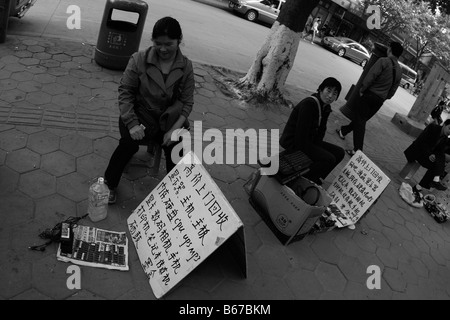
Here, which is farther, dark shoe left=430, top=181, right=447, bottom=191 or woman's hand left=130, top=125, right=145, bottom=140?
dark shoe left=430, top=181, right=447, bottom=191

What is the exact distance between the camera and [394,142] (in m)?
8.06

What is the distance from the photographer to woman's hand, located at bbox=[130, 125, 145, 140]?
3.00m

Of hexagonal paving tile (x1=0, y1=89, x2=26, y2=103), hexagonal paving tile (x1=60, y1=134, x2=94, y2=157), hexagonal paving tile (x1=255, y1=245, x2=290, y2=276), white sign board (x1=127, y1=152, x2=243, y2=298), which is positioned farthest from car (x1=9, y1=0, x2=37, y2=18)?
hexagonal paving tile (x1=255, y1=245, x2=290, y2=276)

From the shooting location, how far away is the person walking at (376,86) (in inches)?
225

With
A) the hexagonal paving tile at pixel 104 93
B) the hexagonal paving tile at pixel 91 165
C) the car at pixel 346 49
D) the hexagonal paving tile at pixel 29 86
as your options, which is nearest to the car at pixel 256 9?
the car at pixel 346 49

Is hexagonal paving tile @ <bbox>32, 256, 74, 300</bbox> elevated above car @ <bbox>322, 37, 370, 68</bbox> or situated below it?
below

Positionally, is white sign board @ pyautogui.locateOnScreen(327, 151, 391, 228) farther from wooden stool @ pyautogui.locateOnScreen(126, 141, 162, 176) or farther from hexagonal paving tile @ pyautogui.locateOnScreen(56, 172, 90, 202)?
hexagonal paving tile @ pyautogui.locateOnScreen(56, 172, 90, 202)

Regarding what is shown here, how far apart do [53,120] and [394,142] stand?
7067mm

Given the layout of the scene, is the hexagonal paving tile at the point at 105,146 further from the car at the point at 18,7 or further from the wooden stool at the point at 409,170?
the wooden stool at the point at 409,170

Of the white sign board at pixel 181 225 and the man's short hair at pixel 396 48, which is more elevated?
the man's short hair at pixel 396 48

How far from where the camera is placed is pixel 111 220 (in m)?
3.10

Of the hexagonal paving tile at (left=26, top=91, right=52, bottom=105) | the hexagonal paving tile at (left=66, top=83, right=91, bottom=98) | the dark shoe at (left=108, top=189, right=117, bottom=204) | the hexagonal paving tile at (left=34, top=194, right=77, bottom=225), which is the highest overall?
the hexagonal paving tile at (left=66, top=83, right=91, bottom=98)
